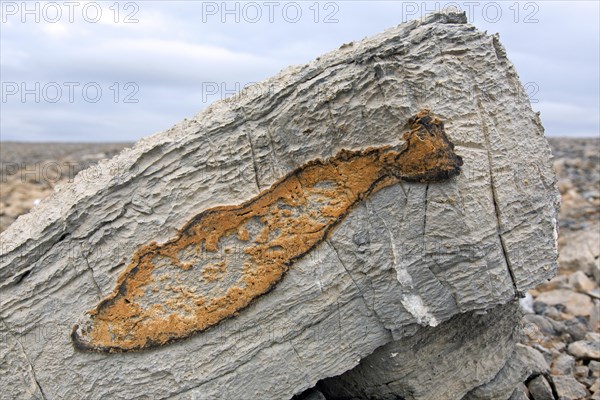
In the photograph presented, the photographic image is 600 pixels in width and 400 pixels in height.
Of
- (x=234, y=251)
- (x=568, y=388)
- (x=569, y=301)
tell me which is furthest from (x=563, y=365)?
(x=234, y=251)

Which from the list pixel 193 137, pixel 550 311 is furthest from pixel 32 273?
pixel 550 311

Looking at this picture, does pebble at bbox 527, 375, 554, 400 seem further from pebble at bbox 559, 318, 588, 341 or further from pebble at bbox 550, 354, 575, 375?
pebble at bbox 559, 318, 588, 341

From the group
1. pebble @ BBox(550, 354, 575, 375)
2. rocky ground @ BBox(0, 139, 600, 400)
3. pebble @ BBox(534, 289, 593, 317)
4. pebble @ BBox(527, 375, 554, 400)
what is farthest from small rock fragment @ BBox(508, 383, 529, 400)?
pebble @ BBox(534, 289, 593, 317)

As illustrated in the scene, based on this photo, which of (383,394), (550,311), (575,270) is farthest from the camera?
(575,270)

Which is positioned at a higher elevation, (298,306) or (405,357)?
(298,306)

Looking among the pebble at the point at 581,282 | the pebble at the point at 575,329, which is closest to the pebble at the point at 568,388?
the pebble at the point at 575,329

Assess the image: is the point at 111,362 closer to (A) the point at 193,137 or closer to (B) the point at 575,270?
(A) the point at 193,137
